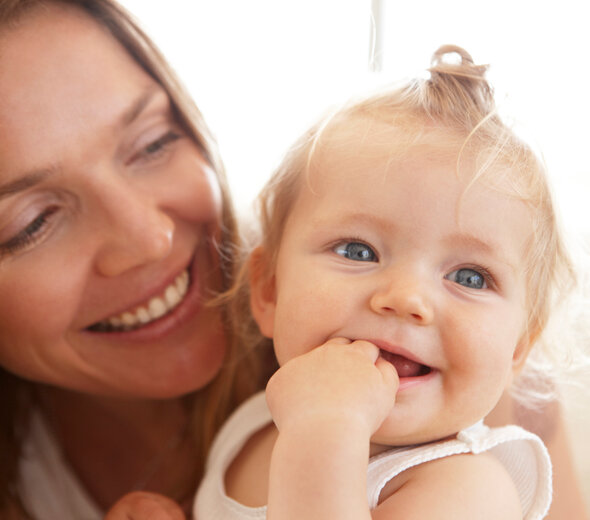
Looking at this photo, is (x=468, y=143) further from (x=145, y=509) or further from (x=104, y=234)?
(x=145, y=509)

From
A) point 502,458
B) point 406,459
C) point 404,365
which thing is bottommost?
point 502,458

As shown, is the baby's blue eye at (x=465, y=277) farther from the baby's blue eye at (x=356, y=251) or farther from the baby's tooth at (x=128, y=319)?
the baby's tooth at (x=128, y=319)

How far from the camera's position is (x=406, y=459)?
3.33 ft

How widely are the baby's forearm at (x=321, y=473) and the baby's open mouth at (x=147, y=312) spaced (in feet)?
2.05

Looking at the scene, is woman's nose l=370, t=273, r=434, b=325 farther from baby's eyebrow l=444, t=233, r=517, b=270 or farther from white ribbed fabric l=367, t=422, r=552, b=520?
white ribbed fabric l=367, t=422, r=552, b=520

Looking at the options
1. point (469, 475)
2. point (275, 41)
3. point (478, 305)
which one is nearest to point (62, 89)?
point (478, 305)

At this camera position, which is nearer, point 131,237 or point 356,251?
point 356,251

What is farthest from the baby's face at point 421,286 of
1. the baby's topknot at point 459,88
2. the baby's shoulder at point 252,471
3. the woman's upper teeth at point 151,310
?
the woman's upper teeth at point 151,310

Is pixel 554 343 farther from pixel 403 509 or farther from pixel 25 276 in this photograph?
pixel 25 276

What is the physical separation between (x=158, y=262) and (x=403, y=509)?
0.68 meters

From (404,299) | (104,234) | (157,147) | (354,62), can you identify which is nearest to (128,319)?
(104,234)

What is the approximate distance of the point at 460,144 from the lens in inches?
40.1

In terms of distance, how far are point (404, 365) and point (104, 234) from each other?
0.62 metres

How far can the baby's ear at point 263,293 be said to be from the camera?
126 centimetres
